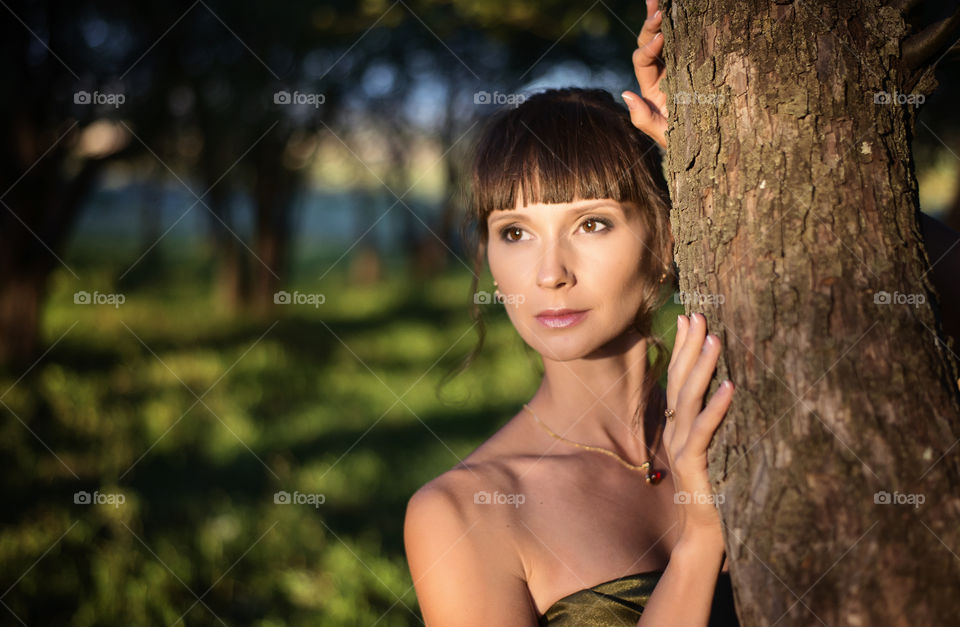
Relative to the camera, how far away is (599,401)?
2.31 meters

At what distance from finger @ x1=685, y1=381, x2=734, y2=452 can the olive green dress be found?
24.3 inches

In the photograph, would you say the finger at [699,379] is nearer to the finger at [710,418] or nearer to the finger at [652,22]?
the finger at [710,418]

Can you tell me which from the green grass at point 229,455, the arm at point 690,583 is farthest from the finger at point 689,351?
the green grass at point 229,455

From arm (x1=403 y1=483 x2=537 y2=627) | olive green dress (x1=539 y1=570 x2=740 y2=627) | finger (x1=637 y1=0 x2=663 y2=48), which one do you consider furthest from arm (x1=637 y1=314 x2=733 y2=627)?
finger (x1=637 y1=0 x2=663 y2=48)

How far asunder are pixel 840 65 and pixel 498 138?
103 centimetres

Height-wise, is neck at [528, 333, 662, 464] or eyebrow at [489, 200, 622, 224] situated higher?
eyebrow at [489, 200, 622, 224]

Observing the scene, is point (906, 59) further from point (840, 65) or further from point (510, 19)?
point (510, 19)

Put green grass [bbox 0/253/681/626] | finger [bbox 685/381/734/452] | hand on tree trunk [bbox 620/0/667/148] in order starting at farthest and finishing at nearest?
green grass [bbox 0/253/681/626] < hand on tree trunk [bbox 620/0/667/148] < finger [bbox 685/381/734/452]

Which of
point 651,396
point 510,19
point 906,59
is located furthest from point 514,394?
point 906,59

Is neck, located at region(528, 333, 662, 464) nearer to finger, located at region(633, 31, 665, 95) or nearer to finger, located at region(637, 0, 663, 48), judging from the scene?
finger, located at region(633, 31, 665, 95)

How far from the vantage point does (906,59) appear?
141 cm

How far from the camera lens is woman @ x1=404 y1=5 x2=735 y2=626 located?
1883mm

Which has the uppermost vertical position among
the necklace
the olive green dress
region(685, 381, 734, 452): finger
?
region(685, 381, 734, 452): finger

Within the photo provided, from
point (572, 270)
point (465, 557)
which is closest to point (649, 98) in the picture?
point (572, 270)
